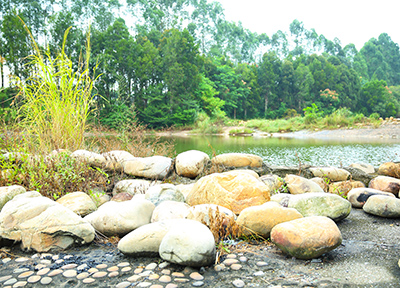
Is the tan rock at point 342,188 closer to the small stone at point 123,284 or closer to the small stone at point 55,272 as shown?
the small stone at point 123,284

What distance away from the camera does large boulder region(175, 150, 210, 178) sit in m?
4.31

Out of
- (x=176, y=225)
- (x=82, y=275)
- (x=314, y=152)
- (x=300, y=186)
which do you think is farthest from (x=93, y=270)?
(x=314, y=152)

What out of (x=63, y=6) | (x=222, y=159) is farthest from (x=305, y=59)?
(x=222, y=159)

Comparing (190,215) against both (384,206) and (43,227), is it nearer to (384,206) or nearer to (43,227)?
(43,227)

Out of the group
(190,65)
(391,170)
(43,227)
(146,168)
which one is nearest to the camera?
(43,227)

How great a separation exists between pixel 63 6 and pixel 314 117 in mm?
26522

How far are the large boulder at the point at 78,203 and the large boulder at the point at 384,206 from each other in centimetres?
273

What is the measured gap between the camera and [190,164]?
430 centimetres

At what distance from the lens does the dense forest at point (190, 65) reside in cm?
2281

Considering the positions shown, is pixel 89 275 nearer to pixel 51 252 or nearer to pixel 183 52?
pixel 51 252

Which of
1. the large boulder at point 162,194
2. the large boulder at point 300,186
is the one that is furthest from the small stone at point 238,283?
the large boulder at point 300,186

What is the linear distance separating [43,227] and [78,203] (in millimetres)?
632

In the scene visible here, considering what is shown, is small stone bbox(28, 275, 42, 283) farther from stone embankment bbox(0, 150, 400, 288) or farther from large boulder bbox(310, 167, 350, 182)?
large boulder bbox(310, 167, 350, 182)

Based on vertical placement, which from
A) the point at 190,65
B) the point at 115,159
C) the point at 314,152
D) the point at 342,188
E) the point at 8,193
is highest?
the point at 190,65
